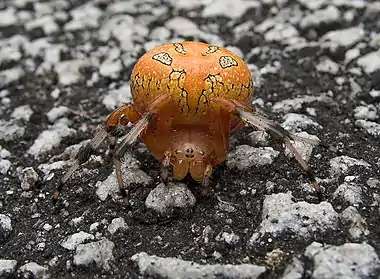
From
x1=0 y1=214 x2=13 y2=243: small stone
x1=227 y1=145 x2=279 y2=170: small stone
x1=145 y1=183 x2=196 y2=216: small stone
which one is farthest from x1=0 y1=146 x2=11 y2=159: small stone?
x1=227 y1=145 x2=279 y2=170: small stone

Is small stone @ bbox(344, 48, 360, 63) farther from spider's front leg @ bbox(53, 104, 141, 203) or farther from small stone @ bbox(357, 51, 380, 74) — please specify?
spider's front leg @ bbox(53, 104, 141, 203)

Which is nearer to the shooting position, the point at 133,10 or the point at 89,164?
the point at 89,164

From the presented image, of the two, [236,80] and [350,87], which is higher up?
[236,80]

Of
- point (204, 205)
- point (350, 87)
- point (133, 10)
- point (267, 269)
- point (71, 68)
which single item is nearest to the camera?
point (267, 269)

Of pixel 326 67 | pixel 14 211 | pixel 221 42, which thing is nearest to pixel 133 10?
pixel 221 42

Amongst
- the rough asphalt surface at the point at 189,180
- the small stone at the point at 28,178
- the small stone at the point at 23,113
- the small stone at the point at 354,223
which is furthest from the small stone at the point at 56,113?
the small stone at the point at 354,223

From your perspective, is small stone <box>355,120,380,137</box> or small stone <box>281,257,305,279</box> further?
small stone <box>355,120,380,137</box>

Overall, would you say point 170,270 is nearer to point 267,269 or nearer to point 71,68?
point 267,269
